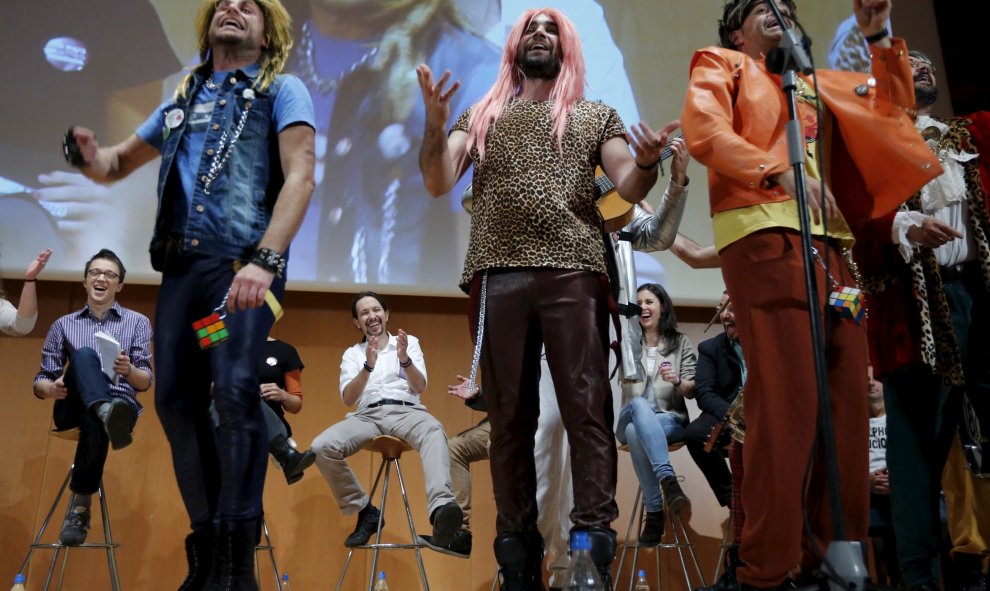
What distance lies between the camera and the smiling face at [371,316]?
5.00 metres

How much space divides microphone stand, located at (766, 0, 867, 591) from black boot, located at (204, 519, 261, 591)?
118cm

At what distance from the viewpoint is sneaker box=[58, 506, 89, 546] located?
162 inches

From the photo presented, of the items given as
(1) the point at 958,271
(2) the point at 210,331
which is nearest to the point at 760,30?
(1) the point at 958,271

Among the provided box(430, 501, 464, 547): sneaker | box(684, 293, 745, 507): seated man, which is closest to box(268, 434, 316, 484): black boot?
box(430, 501, 464, 547): sneaker

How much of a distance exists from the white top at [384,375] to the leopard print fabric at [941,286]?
281cm

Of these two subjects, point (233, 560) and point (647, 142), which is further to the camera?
point (647, 142)

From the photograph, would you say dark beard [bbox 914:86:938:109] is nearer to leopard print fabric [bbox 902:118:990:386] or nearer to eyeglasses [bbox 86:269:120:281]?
leopard print fabric [bbox 902:118:990:386]

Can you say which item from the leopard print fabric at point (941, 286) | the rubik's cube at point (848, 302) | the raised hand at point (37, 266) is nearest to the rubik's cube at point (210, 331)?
the rubik's cube at point (848, 302)

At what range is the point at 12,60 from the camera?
5.10 metres

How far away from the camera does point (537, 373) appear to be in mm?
2225

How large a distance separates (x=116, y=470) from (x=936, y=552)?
4727 millimetres

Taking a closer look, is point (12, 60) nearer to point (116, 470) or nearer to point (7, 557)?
point (116, 470)

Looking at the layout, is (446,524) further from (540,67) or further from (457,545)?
(540,67)

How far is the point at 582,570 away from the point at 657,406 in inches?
121
